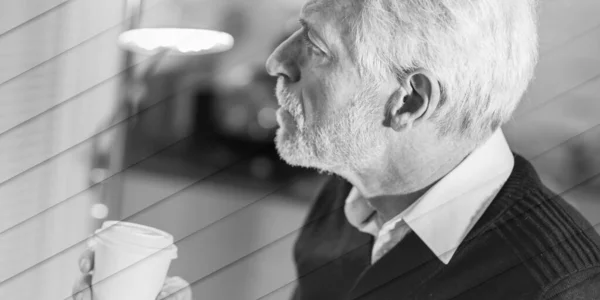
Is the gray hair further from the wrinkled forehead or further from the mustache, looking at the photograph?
the mustache

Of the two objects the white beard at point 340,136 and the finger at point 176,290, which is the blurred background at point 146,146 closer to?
the finger at point 176,290

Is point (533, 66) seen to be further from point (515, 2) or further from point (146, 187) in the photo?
point (146, 187)

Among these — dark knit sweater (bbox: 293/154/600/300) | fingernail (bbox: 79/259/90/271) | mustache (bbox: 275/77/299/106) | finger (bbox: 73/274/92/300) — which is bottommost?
dark knit sweater (bbox: 293/154/600/300)

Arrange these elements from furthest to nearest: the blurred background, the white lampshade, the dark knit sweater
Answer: the white lampshade < the blurred background < the dark knit sweater

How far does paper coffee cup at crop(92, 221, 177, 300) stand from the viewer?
2.74 ft

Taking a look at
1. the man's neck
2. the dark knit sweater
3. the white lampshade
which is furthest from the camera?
the white lampshade

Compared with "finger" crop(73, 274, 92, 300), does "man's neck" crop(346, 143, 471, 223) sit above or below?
below

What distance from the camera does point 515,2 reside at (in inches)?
30.3

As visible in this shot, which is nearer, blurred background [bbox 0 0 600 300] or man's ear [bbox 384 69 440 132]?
man's ear [bbox 384 69 440 132]

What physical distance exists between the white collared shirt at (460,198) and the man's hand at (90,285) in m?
0.39

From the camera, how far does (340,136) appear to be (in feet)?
2.76

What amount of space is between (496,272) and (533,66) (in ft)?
0.93

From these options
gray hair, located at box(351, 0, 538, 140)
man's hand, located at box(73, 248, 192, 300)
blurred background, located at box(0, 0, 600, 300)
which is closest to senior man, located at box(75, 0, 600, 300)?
gray hair, located at box(351, 0, 538, 140)

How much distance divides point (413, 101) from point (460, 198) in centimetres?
16
